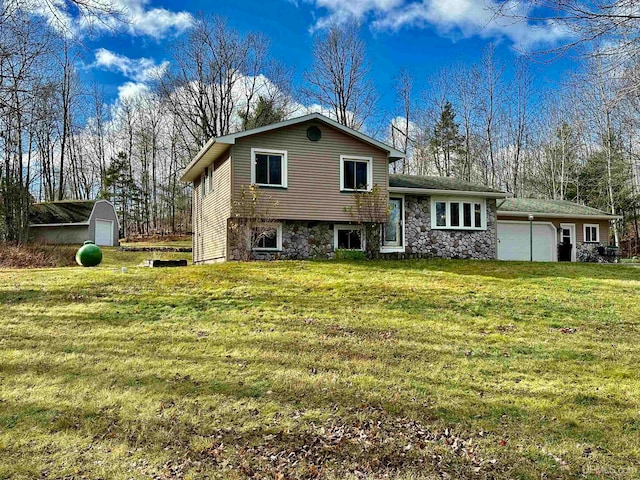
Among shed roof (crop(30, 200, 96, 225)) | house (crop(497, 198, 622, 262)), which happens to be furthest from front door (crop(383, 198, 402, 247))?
shed roof (crop(30, 200, 96, 225))

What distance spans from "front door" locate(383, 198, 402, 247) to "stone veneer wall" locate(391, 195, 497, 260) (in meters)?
0.29

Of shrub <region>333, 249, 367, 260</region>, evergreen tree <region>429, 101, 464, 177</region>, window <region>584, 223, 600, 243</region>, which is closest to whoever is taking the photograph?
shrub <region>333, 249, 367, 260</region>

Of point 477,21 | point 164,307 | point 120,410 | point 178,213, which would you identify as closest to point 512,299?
point 477,21

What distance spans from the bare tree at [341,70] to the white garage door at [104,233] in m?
16.0

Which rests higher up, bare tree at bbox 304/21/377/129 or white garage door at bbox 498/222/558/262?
bare tree at bbox 304/21/377/129

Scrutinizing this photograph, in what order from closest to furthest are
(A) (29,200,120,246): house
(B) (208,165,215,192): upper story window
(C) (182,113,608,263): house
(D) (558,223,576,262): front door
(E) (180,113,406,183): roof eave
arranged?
(E) (180,113,406,183): roof eave
(C) (182,113,608,263): house
(B) (208,165,215,192): upper story window
(D) (558,223,576,262): front door
(A) (29,200,120,246): house

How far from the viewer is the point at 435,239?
17484 millimetres

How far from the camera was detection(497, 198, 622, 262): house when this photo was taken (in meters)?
20.8

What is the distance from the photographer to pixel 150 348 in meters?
5.98

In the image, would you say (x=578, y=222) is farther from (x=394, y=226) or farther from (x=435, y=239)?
(x=394, y=226)

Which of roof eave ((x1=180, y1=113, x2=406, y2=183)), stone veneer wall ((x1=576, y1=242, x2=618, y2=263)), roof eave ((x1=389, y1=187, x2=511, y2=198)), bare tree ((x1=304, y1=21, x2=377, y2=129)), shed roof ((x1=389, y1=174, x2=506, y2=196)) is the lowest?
stone veneer wall ((x1=576, y1=242, x2=618, y2=263))

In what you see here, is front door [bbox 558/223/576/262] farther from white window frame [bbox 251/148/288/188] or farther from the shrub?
white window frame [bbox 251/148/288/188]

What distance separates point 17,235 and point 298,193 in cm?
1644

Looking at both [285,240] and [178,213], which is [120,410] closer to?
[285,240]
